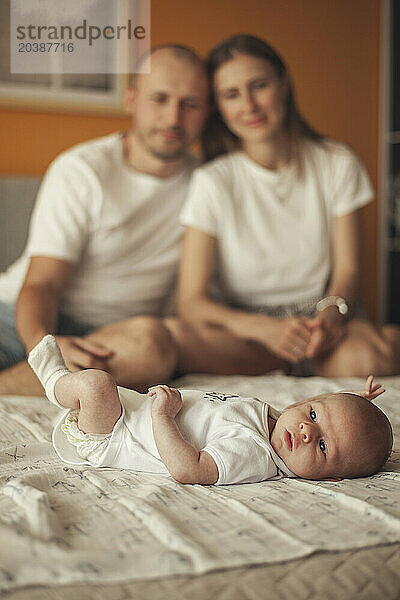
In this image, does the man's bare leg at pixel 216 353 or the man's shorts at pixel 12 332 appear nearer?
the man's shorts at pixel 12 332

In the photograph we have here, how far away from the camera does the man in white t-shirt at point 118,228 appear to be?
1.70 metres

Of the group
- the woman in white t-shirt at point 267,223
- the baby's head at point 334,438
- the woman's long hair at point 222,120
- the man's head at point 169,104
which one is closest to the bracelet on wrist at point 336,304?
the woman in white t-shirt at point 267,223

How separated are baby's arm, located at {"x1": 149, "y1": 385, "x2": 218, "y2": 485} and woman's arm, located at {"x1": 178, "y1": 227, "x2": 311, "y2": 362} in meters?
0.81

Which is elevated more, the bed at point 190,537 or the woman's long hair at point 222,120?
the woman's long hair at point 222,120

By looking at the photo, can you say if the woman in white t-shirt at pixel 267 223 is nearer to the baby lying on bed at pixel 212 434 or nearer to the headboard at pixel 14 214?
the headboard at pixel 14 214

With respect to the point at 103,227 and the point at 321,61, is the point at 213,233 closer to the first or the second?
the point at 103,227

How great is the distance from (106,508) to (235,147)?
1.33m

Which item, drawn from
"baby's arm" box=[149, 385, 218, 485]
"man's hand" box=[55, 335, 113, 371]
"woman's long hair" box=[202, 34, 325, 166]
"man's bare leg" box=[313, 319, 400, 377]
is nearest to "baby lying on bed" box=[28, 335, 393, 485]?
"baby's arm" box=[149, 385, 218, 485]

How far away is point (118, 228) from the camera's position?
6.01 ft

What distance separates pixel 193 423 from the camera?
3.27 ft

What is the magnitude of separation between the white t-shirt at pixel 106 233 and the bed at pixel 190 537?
0.85 metres

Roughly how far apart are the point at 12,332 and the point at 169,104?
2.33 ft

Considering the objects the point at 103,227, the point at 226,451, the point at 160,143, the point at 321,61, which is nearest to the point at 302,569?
the point at 226,451

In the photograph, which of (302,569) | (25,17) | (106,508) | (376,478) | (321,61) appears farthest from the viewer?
(321,61)
